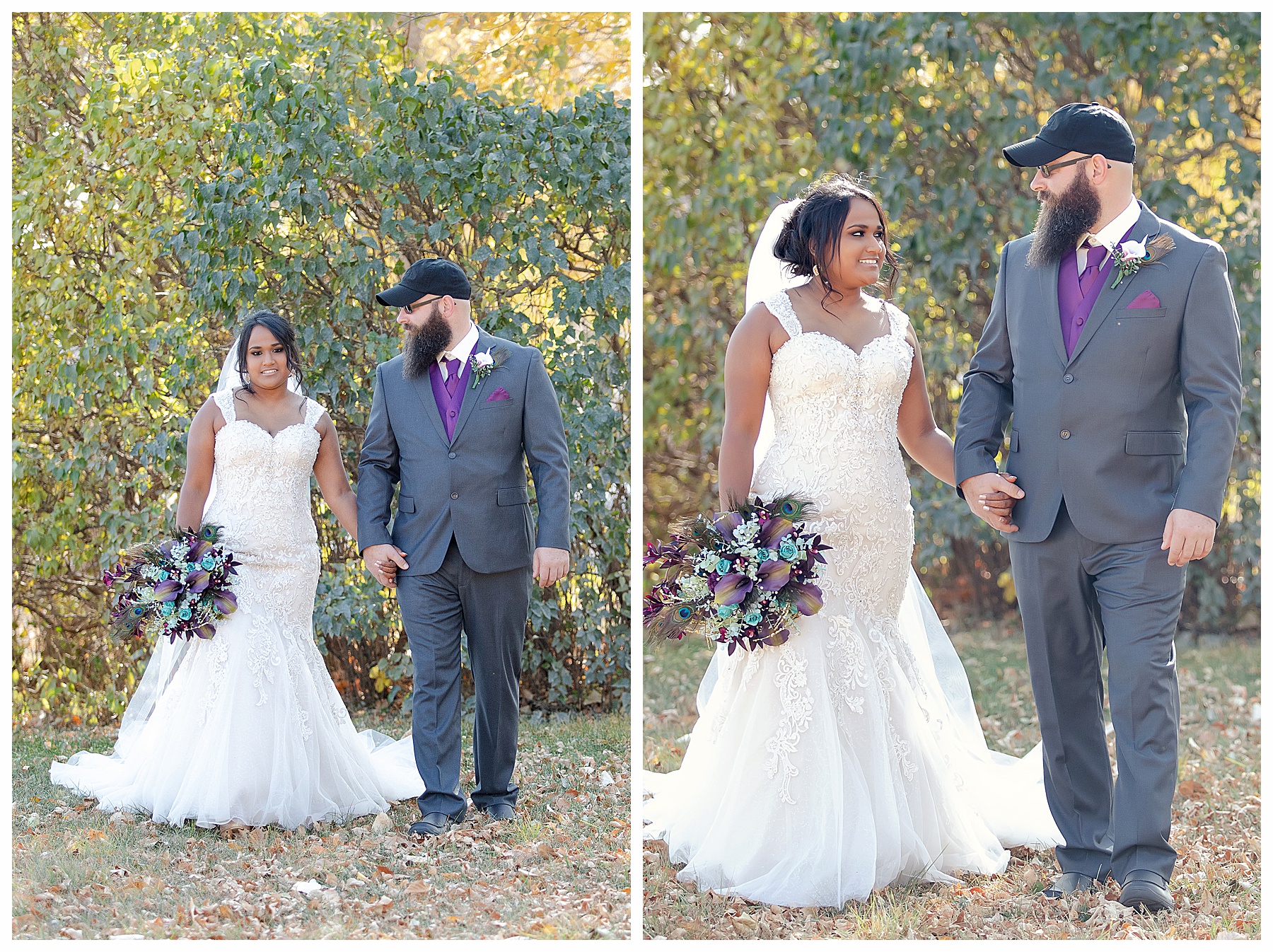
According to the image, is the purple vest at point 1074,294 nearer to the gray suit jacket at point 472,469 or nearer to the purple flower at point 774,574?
the purple flower at point 774,574

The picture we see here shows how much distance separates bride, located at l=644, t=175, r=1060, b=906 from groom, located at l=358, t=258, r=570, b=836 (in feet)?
3.07

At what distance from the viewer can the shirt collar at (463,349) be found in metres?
4.27

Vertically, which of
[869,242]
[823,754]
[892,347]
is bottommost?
[823,754]

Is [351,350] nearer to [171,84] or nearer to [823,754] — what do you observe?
[171,84]

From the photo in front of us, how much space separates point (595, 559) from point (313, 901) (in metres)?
3.04

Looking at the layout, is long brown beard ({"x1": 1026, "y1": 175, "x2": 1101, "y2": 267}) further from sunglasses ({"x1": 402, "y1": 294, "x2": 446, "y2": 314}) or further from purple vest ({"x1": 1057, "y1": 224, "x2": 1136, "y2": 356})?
sunglasses ({"x1": 402, "y1": 294, "x2": 446, "y2": 314})

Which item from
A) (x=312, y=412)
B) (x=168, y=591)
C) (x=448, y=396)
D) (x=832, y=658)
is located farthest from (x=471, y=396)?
(x=832, y=658)

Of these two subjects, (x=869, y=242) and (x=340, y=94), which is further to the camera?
(x=340, y=94)

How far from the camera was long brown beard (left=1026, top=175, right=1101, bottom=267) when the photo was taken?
3.37m

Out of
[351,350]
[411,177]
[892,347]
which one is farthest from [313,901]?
[411,177]

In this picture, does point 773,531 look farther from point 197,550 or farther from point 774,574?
point 197,550

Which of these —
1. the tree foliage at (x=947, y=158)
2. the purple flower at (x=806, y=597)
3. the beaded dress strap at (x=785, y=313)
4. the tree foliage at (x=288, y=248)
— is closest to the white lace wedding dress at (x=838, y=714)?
the beaded dress strap at (x=785, y=313)

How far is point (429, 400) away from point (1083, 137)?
2306 mm

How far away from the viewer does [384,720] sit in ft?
20.6
